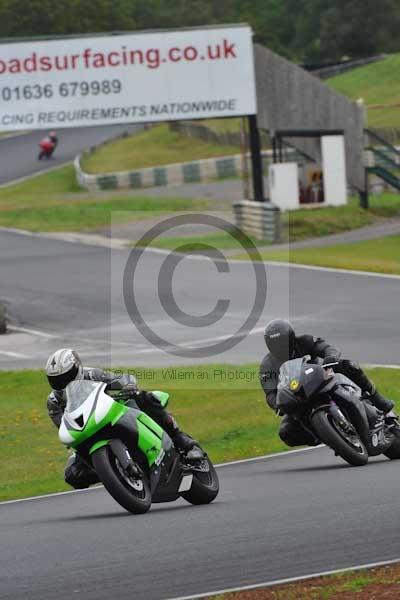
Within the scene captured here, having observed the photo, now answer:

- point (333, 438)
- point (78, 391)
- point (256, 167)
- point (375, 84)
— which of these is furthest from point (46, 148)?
point (78, 391)

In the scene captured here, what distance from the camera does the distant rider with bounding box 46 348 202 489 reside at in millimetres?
10164

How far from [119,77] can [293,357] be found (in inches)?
1007

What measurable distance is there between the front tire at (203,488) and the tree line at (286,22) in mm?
88221

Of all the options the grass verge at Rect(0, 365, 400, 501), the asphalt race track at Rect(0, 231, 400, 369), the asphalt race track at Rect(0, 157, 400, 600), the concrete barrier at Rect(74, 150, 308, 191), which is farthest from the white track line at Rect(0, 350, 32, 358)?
the concrete barrier at Rect(74, 150, 308, 191)

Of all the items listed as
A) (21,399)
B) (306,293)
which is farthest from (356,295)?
(21,399)

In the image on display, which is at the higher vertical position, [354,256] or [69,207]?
[69,207]

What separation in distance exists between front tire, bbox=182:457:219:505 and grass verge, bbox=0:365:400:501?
2884mm

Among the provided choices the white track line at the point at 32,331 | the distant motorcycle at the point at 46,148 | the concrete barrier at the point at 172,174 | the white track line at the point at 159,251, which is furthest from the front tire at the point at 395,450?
the distant motorcycle at the point at 46,148

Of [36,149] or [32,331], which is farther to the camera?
[36,149]

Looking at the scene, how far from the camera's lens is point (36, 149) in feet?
220

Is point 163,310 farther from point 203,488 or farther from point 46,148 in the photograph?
point 46,148

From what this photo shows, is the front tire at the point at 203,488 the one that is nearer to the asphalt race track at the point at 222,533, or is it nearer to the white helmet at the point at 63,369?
the asphalt race track at the point at 222,533

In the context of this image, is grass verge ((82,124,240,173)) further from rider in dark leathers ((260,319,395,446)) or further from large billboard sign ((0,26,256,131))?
rider in dark leathers ((260,319,395,446))

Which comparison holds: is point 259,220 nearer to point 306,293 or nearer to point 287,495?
point 306,293
